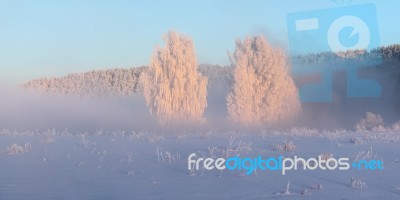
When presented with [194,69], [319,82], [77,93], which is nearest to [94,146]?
[194,69]

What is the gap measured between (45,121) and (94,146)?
43605 mm

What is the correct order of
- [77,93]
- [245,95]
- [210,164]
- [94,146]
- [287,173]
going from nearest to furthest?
[287,173] < [210,164] < [94,146] < [245,95] < [77,93]

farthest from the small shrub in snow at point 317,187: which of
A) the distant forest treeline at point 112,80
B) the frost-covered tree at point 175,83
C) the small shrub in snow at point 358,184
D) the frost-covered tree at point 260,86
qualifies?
the distant forest treeline at point 112,80

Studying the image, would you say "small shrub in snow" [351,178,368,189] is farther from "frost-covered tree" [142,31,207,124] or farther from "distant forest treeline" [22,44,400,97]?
"distant forest treeline" [22,44,400,97]

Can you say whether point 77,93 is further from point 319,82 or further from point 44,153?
point 44,153

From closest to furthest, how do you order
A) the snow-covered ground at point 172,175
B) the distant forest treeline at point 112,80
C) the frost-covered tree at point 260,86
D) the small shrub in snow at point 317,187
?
the snow-covered ground at point 172,175 < the small shrub in snow at point 317,187 < the frost-covered tree at point 260,86 < the distant forest treeline at point 112,80

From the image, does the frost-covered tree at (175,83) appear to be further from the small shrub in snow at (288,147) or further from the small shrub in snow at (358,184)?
the small shrub in snow at (358,184)

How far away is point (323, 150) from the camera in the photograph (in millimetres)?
10250

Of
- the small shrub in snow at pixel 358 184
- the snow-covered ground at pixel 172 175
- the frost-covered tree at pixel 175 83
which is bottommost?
the small shrub in snow at pixel 358 184

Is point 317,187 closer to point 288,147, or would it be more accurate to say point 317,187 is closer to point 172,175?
point 172,175

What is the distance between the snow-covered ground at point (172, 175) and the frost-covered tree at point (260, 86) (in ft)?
75.5

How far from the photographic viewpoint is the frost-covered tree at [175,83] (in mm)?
33812

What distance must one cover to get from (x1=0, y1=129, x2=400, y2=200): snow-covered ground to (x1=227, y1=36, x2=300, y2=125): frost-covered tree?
23.0 metres

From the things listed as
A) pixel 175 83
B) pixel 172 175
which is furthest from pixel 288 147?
pixel 175 83
